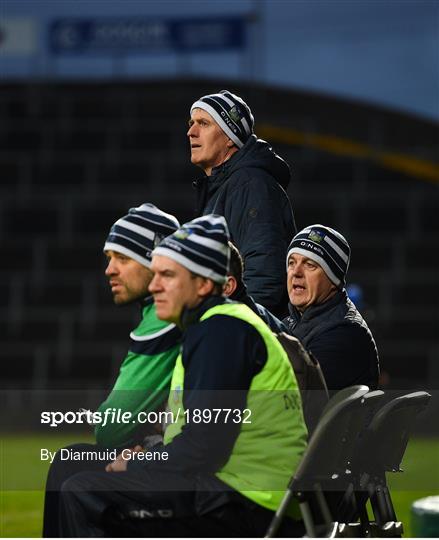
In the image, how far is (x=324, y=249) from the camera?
4.76 m

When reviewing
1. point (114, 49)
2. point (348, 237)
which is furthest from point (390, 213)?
point (114, 49)

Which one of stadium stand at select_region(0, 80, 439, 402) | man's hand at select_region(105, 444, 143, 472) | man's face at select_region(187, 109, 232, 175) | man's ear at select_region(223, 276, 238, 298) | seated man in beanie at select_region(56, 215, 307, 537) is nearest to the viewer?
seated man in beanie at select_region(56, 215, 307, 537)

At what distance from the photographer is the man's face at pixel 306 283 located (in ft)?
15.7

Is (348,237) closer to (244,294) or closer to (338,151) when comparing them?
(338,151)

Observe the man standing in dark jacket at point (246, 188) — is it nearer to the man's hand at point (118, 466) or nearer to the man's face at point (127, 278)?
the man's face at point (127, 278)

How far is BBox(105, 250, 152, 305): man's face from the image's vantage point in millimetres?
4066

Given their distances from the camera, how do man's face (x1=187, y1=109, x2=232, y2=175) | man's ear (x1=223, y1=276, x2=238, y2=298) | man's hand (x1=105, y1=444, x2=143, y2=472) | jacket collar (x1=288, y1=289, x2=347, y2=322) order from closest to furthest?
1. man's hand (x1=105, y1=444, x2=143, y2=472)
2. man's ear (x1=223, y1=276, x2=238, y2=298)
3. jacket collar (x1=288, y1=289, x2=347, y2=322)
4. man's face (x1=187, y1=109, x2=232, y2=175)

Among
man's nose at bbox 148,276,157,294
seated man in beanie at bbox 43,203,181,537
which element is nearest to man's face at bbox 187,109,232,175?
seated man in beanie at bbox 43,203,181,537

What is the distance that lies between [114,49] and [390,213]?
3777mm

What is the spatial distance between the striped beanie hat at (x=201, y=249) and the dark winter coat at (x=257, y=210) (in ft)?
3.35

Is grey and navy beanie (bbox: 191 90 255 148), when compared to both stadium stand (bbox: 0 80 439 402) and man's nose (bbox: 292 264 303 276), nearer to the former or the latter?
man's nose (bbox: 292 264 303 276)

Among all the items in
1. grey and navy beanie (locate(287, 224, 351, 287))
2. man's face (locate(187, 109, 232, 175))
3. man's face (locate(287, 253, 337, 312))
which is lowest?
man's face (locate(287, 253, 337, 312))

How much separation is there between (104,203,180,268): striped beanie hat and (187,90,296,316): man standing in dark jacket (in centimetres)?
70

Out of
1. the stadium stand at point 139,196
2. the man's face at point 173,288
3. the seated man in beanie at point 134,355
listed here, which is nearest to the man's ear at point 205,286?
the man's face at point 173,288
